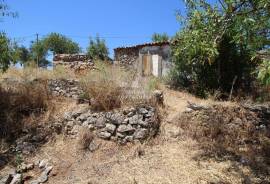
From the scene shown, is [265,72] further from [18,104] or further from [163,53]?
[163,53]

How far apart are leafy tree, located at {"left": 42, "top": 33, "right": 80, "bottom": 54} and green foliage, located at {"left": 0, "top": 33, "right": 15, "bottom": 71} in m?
19.5

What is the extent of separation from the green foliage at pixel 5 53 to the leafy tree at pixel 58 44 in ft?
64.1

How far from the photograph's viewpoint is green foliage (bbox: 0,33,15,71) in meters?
10.2

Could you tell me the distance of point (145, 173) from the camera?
781 centimetres

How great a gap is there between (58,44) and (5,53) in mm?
20516

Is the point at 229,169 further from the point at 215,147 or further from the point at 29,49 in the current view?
the point at 29,49

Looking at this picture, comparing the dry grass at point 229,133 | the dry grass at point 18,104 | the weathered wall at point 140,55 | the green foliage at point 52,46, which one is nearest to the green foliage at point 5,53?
the dry grass at point 18,104

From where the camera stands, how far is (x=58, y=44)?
30.3 meters

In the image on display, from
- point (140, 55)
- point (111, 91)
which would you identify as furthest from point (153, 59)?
point (111, 91)

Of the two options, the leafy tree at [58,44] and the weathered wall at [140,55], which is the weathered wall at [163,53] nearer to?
the weathered wall at [140,55]

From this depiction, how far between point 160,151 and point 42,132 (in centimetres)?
336

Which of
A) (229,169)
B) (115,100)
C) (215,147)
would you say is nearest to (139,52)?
(115,100)

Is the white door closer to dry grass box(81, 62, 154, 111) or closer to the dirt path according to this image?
dry grass box(81, 62, 154, 111)

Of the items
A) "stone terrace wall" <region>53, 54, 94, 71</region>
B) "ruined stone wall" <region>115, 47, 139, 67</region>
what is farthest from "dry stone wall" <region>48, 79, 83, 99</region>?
"ruined stone wall" <region>115, 47, 139, 67</region>
